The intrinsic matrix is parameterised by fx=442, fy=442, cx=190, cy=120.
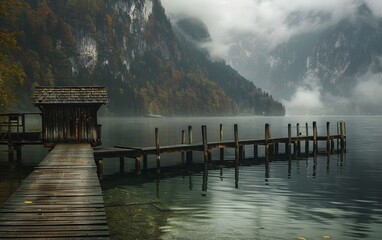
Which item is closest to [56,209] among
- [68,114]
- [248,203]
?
[248,203]

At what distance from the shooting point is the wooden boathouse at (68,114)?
119ft

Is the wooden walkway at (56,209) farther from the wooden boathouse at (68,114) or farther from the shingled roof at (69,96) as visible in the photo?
the shingled roof at (69,96)

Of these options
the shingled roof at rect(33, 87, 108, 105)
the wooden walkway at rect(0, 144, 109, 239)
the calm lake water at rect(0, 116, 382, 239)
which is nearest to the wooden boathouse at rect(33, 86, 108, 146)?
the shingled roof at rect(33, 87, 108, 105)

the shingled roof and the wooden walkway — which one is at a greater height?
the shingled roof

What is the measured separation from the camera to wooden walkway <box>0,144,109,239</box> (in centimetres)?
1098

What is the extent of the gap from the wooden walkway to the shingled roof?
1606 centimetres

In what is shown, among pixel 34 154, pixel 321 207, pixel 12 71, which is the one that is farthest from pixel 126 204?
pixel 34 154

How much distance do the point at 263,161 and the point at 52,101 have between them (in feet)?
77.6

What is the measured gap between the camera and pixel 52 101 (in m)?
36.0

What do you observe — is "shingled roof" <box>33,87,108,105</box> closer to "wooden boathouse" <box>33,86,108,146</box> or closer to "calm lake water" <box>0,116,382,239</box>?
"wooden boathouse" <box>33,86,108,146</box>

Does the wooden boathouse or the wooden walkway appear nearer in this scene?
the wooden walkway

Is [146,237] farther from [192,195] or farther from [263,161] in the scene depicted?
[263,161]

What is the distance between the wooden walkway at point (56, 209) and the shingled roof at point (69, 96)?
16.1m

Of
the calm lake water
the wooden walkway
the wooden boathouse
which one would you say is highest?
the wooden boathouse
